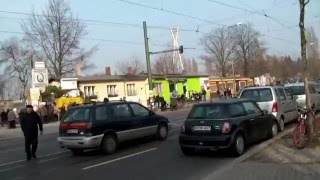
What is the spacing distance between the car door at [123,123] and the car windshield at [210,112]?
2915 millimetres

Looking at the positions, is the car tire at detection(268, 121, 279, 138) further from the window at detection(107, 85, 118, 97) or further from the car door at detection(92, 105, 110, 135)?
the window at detection(107, 85, 118, 97)

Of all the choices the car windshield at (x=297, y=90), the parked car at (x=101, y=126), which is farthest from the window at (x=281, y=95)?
the car windshield at (x=297, y=90)

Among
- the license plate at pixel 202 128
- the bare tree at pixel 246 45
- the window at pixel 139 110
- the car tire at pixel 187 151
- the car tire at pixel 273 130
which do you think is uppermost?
the bare tree at pixel 246 45

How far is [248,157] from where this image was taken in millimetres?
10953

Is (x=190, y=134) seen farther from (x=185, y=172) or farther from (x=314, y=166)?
(x=314, y=166)

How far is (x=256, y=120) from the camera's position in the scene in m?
13.5

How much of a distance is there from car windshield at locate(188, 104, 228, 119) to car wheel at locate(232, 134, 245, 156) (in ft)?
2.11

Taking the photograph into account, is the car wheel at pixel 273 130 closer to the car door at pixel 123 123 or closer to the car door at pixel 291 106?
the car door at pixel 291 106

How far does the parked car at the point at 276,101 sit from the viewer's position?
1670 centimetres

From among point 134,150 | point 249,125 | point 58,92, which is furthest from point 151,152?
point 58,92

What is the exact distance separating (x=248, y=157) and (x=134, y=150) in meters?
4.81

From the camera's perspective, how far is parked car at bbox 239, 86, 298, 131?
54.8ft

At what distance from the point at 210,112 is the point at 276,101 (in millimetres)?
4989

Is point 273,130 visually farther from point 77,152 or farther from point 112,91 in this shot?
point 112,91
